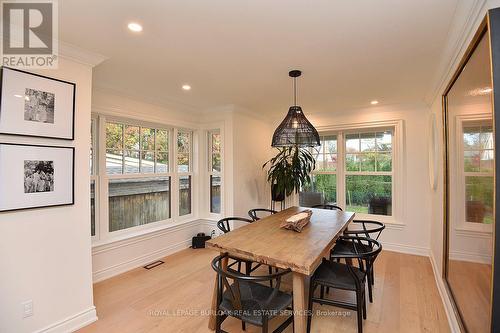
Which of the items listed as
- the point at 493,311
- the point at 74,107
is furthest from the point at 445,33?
the point at 74,107

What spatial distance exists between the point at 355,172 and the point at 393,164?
0.62 m

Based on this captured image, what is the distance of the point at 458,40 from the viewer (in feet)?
5.59

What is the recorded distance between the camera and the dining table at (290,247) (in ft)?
5.43

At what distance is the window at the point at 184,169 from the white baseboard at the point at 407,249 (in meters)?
3.44

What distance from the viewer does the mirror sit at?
4.02 feet

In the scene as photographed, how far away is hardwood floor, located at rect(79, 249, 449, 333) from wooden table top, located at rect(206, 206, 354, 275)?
74cm

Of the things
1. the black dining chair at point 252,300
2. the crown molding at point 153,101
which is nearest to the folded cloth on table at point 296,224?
the black dining chair at point 252,300

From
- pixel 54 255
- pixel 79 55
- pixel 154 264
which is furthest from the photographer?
pixel 154 264

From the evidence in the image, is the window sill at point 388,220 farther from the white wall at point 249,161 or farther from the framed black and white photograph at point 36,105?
the framed black and white photograph at point 36,105

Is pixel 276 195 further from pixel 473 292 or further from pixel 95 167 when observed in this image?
pixel 473 292

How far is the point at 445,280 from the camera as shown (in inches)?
93.1

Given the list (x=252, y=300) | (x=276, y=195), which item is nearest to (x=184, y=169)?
(x=276, y=195)

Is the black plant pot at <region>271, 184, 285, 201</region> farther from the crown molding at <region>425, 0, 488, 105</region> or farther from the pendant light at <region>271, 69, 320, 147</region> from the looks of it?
the crown molding at <region>425, 0, 488, 105</region>

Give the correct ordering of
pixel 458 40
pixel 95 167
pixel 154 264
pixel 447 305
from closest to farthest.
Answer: pixel 458 40
pixel 447 305
pixel 95 167
pixel 154 264
